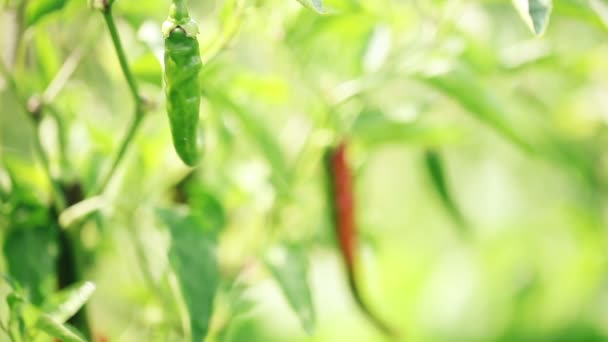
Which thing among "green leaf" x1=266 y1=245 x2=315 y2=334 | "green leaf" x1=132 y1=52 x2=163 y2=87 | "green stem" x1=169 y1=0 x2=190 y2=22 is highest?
"green stem" x1=169 y1=0 x2=190 y2=22

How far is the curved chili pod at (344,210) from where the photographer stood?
2.46 ft

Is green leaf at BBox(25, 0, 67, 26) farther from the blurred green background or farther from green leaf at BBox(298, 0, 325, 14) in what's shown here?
green leaf at BBox(298, 0, 325, 14)

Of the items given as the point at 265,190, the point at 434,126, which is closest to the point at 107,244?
the point at 265,190

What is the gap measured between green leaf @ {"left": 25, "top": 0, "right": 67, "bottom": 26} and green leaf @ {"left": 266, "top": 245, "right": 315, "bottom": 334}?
23 cm

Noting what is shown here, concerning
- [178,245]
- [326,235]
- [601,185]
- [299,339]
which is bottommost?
[299,339]

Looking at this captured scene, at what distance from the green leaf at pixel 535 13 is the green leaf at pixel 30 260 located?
35 centimetres

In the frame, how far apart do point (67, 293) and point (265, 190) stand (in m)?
0.30

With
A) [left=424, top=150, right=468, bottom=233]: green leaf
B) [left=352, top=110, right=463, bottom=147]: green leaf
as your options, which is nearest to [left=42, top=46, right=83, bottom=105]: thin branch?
[left=352, top=110, right=463, bottom=147]: green leaf

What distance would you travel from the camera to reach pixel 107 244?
687 mm

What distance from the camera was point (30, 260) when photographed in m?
Answer: 0.55

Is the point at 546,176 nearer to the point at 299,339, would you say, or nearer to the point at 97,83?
the point at 299,339

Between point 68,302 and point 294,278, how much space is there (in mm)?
170

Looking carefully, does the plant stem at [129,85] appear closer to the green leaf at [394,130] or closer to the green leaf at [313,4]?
the green leaf at [313,4]

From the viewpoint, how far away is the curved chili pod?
29.5 inches
